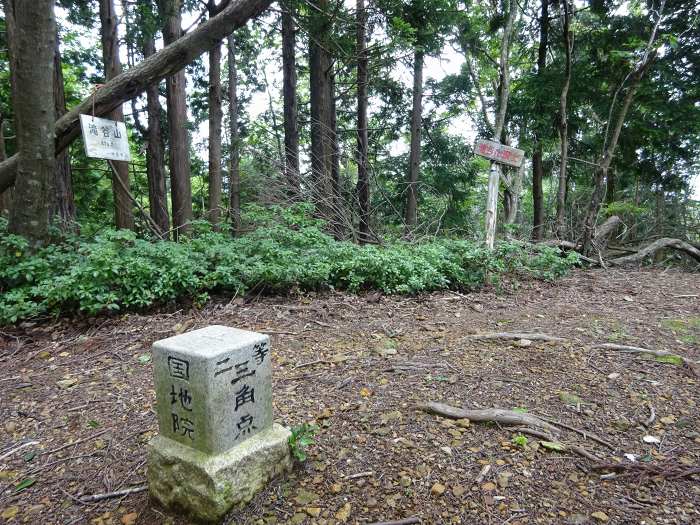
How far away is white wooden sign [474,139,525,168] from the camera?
5.62 meters

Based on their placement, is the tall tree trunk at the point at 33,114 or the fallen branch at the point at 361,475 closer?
the fallen branch at the point at 361,475

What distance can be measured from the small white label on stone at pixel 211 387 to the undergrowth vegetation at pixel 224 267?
2591 mm

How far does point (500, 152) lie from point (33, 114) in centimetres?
575

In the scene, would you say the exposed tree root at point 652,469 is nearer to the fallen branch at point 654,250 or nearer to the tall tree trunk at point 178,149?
the fallen branch at point 654,250

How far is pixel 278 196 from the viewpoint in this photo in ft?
22.5

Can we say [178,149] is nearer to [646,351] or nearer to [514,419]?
[514,419]

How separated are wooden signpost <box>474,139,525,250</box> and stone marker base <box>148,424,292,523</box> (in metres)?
4.97

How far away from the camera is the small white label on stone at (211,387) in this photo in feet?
5.85

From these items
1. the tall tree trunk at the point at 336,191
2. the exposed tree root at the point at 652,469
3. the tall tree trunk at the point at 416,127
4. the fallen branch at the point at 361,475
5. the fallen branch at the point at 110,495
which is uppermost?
the tall tree trunk at the point at 416,127

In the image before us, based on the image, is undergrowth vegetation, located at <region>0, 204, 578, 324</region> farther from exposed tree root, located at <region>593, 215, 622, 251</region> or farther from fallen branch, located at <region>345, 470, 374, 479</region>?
fallen branch, located at <region>345, 470, 374, 479</region>

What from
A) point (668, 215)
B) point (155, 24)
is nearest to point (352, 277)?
point (155, 24)

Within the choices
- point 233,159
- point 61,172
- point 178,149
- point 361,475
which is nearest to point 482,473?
point 361,475

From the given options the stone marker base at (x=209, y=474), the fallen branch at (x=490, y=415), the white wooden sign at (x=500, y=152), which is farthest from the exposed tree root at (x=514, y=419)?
the white wooden sign at (x=500, y=152)

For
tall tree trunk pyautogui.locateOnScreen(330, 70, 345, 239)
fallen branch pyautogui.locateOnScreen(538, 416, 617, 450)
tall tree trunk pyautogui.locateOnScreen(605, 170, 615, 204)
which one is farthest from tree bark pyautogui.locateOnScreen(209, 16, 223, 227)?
tall tree trunk pyautogui.locateOnScreen(605, 170, 615, 204)
